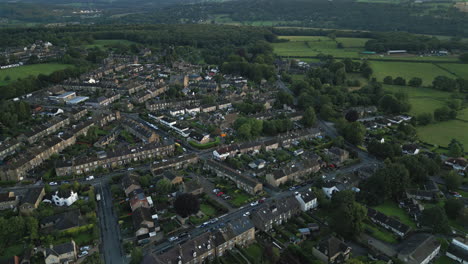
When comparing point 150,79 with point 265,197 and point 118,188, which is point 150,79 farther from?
point 265,197

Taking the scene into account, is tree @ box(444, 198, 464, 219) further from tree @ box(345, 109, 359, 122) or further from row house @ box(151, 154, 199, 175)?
row house @ box(151, 154, 199, 175)

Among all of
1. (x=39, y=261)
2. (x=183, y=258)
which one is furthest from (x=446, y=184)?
(x=39, y=261)

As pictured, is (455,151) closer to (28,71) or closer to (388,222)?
(388,222)

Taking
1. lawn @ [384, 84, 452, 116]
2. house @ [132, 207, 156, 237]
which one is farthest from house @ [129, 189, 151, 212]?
lawn @ [384, 84, 452, 116]

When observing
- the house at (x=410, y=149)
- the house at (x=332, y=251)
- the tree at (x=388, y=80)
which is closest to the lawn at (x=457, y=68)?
the tree at (x=388, y=80)

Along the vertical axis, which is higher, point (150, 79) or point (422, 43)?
point (422, 43)

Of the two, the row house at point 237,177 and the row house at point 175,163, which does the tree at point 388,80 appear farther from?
the row house at point 175,163
